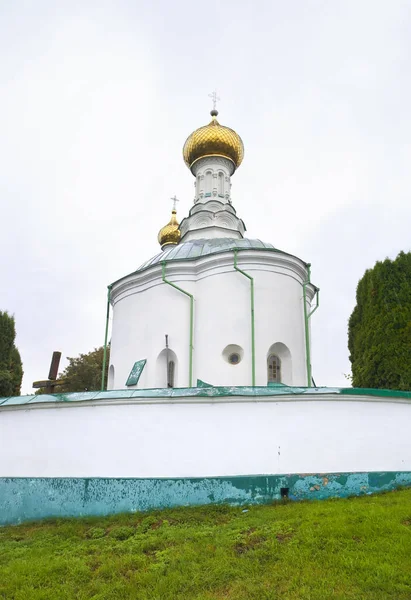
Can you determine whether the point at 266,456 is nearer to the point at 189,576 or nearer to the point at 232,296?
the point at 189,576

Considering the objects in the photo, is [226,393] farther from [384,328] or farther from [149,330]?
[149,330]

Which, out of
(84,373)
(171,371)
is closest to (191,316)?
(171,371)

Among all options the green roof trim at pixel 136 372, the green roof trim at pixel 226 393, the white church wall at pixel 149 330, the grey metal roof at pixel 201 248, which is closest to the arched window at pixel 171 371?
the white church wall at pixel 149 330

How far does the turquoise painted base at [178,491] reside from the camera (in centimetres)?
717

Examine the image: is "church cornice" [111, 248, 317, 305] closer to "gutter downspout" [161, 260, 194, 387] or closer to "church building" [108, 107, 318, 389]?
"church building" [108, 107, 318, 389]

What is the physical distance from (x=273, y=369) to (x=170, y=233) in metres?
15.1

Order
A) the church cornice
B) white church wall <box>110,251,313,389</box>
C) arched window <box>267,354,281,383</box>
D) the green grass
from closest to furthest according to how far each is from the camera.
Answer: the green grass → white church wall <box>110,251,313,389</box> → arched window <box>267,354,281,383</box> → the church cornice

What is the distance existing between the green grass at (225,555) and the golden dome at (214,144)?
1375 centimetres

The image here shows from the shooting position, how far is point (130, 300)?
13.7 meters

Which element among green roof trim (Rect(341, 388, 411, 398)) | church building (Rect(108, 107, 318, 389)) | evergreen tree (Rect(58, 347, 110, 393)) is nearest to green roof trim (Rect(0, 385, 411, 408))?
green roof trim (Rect(341, 388, 411, 398))

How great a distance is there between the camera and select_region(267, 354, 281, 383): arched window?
11.8 m

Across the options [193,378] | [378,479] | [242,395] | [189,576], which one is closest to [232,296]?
[193,378]

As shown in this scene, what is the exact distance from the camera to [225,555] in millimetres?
5242

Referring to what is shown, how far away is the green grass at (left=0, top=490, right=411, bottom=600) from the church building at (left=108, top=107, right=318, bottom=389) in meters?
4.82
